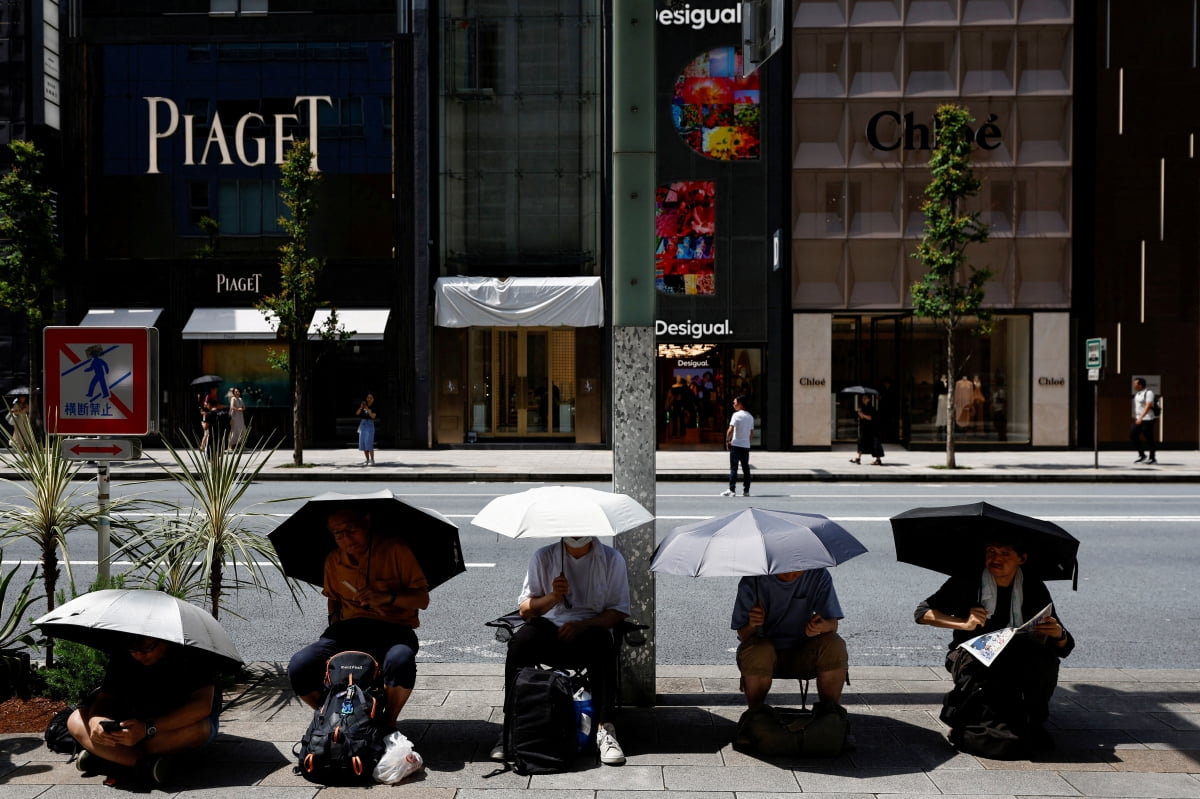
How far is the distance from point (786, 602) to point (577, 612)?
1147 mm

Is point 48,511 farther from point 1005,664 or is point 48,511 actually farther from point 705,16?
point 705,16

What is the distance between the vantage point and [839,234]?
2589 cm

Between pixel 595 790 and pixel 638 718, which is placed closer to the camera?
pixel 595 790

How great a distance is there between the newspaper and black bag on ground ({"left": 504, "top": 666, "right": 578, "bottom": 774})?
6.86 ft

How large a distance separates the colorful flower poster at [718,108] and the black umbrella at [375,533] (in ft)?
72.6

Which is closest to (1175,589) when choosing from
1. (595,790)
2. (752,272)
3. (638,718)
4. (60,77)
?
(638,718)

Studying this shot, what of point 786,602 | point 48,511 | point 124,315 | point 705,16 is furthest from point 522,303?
point 786,602

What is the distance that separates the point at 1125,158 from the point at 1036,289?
4078 mm

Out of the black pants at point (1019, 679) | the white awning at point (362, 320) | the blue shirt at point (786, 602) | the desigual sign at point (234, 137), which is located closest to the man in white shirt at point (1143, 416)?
the white awning at point (362, 320)

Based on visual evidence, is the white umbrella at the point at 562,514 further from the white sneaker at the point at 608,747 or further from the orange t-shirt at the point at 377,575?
the white sneaker at the point at 608,747

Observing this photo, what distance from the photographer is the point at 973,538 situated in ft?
17.4

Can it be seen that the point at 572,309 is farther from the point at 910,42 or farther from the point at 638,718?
the point at 638,718

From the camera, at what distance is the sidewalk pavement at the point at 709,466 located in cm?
1952

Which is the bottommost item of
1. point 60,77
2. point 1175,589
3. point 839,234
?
point 1175,589
